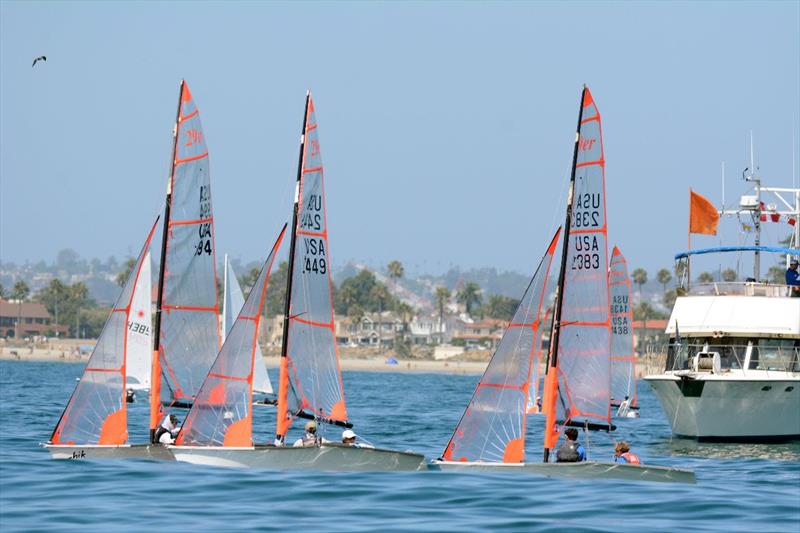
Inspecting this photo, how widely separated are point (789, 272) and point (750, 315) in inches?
144

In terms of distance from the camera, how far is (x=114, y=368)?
3656 cm

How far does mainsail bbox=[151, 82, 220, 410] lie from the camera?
125 ft

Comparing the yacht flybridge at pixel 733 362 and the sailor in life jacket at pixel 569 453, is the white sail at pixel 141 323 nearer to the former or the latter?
the sailor in life jacket at pixel 569 453

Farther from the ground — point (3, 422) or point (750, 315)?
point (750, 315)

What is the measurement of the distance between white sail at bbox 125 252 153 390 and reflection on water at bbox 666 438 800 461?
59.9ft

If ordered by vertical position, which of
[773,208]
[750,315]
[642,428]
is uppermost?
[773,208]

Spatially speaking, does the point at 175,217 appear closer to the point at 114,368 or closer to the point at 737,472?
the point at 114,368

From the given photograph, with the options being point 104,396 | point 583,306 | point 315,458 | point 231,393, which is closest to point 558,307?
point 583,306

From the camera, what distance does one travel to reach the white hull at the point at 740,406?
51.6 m

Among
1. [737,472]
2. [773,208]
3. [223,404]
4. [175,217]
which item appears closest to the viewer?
[223,404]

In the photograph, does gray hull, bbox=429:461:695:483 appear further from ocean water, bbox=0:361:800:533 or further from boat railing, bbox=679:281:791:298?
boat railing, bbox=679:281:791:298

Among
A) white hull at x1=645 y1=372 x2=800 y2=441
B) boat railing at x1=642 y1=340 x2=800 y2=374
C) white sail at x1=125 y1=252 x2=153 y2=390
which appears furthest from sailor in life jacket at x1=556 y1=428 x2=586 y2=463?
boat railing at x1=642 y1=340 x2=800 y2=374

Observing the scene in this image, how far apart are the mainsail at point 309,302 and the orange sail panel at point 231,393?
1238mm

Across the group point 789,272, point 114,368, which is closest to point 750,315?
point 789,272
